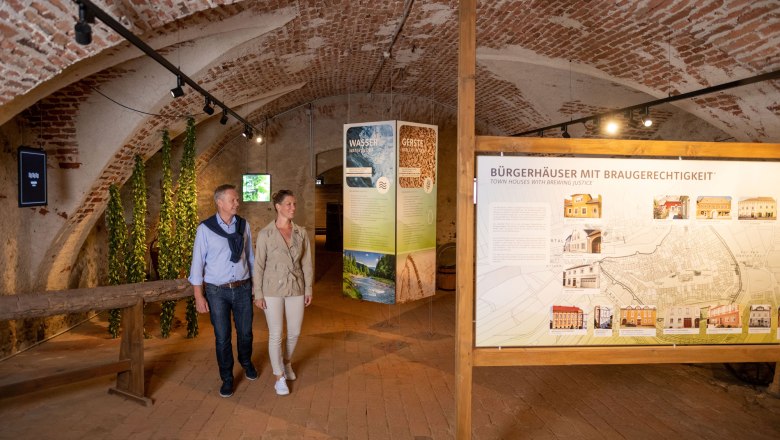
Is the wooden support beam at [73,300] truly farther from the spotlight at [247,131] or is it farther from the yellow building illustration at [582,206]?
the spotlight at [247,131]

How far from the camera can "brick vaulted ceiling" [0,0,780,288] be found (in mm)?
4305

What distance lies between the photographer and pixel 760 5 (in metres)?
4.37

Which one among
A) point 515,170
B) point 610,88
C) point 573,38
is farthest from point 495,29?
point 515,170

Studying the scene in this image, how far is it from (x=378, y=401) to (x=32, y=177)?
4249mm

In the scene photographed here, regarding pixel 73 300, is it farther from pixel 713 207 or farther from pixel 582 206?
pixel 713 207

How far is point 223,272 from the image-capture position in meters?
4.76

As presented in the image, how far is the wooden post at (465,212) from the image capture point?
3236mm

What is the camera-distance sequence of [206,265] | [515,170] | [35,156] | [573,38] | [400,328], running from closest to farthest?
[515,170] → [206,265] → [35,156] → [573,38] → [400,328]

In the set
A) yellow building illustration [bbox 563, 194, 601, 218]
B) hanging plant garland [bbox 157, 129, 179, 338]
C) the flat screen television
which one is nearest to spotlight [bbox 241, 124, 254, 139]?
the flat screen television

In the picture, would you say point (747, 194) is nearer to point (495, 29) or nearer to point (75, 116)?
point (495, 29)

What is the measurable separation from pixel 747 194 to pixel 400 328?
15.7 feet

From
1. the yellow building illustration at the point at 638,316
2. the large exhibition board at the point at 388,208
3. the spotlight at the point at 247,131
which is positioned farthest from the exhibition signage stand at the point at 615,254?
the spotlight at the point at 247,131

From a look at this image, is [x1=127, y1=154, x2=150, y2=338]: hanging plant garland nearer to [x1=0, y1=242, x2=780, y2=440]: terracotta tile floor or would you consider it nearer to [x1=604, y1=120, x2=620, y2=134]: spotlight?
[x1=0, y1=242, x2=780, y2=440]: terracotta tile floor

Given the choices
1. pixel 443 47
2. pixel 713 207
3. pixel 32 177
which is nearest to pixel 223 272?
pixel 32 177
